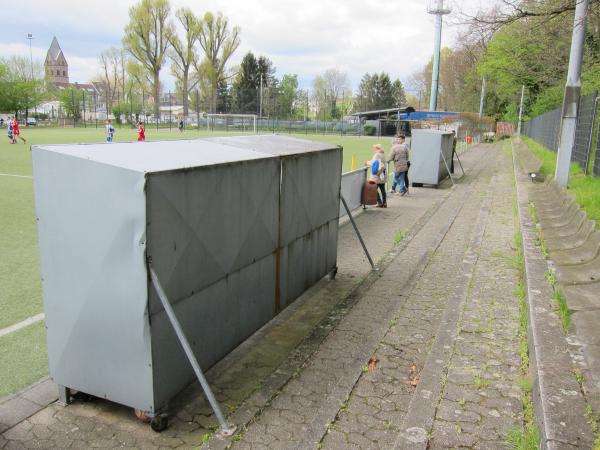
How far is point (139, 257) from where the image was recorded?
137 inches

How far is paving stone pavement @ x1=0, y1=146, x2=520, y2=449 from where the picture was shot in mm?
3645

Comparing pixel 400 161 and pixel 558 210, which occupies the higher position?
pixel 400 161

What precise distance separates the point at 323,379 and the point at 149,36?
80.9 m

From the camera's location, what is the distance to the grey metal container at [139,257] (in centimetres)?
351

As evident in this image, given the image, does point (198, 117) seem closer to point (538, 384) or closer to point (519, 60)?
point (519, 60)

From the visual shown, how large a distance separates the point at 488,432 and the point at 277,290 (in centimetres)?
258

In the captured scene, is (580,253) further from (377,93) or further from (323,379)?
(377,93)

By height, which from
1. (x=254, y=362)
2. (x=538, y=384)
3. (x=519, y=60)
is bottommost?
(x=254, y=362)

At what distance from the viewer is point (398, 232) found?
10.6 meters

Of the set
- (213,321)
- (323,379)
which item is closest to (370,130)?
(323,379)

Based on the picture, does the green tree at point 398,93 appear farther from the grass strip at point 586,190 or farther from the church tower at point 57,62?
the church tower at point 57,62

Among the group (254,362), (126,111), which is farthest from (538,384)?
(126,111)

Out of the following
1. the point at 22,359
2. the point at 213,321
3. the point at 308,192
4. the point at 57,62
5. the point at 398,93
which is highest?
the point at 57,62

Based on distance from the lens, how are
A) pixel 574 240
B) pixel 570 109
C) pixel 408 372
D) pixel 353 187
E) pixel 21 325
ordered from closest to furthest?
pixel 408 372 < pixel 21 325 < pixel 574 240 < pixel 570 109 < pixel 353 187
